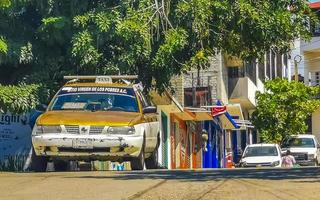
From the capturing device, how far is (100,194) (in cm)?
956

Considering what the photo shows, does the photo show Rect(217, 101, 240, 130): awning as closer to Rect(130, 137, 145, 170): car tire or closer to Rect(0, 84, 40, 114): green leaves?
Rect(0, 84, 40, 114): green leaves

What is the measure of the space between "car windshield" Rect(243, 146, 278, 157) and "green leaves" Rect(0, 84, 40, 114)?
47.0ft

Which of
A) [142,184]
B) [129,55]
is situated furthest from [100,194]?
[129,55]

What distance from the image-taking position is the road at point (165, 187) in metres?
9.17

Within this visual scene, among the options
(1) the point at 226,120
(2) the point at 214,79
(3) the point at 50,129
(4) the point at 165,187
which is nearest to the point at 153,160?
(3) the point at 50,129

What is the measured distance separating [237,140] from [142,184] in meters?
40.8

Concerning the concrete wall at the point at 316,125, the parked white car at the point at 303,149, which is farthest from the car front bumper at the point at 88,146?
the concrete wall at the point at 316,125

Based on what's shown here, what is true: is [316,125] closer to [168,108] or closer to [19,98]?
[168,108]

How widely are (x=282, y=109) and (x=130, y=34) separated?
2562 centimetres

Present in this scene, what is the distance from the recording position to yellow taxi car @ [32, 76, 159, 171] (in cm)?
1427

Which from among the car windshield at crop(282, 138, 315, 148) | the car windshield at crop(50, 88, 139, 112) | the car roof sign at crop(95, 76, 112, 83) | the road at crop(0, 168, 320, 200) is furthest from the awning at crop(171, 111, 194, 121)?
the road at crop(0, 168, 320, 200)

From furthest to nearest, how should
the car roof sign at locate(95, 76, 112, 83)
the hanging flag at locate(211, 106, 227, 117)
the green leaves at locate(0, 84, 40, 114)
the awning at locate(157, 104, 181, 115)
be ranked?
the hanging flag at locate(211, 106, 227, 117), the awning at locate(157, 104, 181, 115), the green leaves at locate(0, 84, 40, 114), the car roof sign at locate(95, 76, 112, 83)

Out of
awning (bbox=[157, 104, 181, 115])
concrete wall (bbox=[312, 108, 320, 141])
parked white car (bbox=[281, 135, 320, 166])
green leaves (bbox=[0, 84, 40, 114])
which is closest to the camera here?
green leaves (bbox=[0, 84, 40, 114])

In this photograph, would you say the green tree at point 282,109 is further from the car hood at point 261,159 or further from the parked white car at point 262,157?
the car hood at point 261,159
